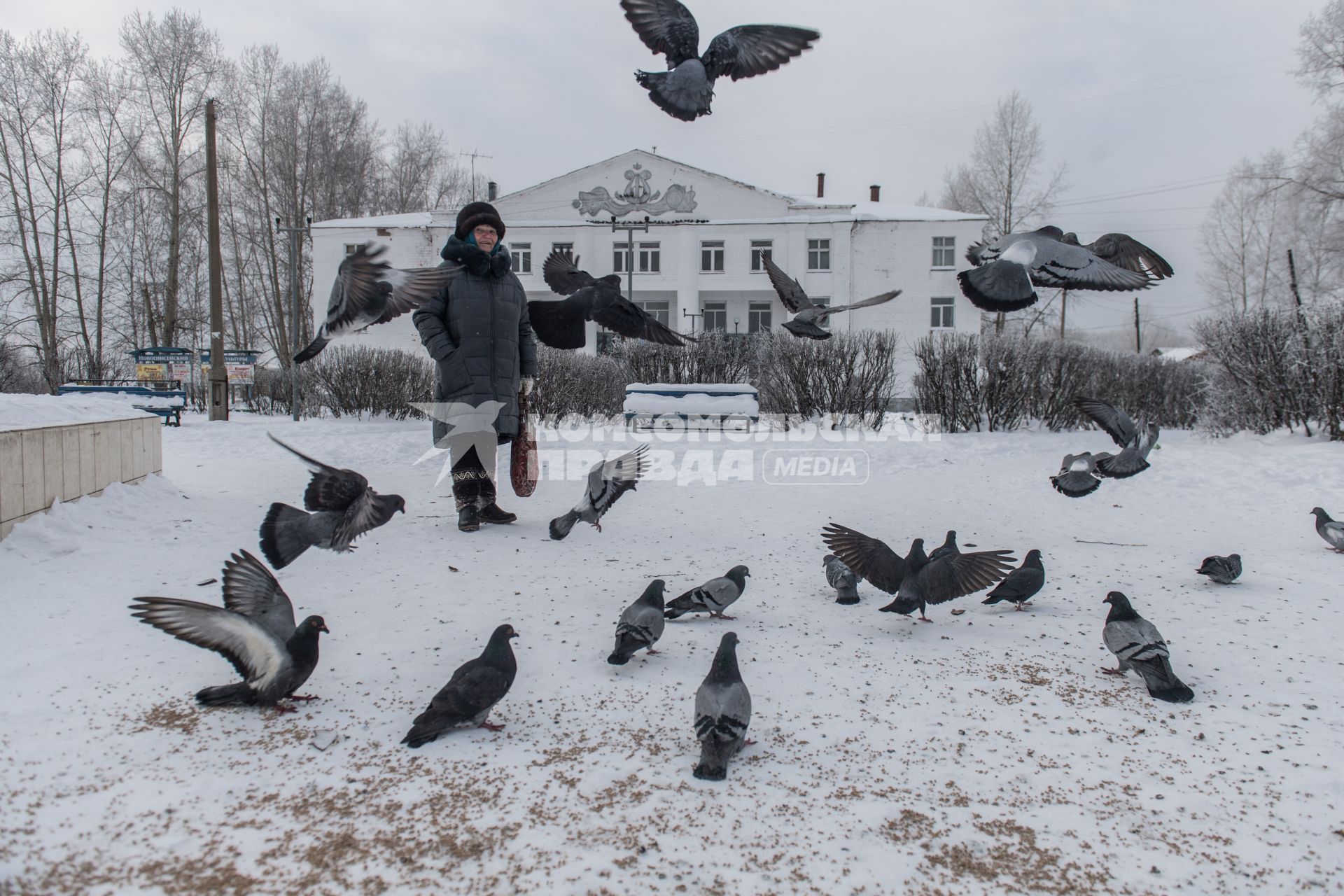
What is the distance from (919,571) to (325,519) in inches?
105

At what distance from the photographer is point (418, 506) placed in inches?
245

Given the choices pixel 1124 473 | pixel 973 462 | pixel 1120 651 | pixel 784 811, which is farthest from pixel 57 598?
pixel 973 462

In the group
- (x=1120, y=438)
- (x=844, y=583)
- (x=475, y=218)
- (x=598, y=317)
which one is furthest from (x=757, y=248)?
(x=844, y=583)

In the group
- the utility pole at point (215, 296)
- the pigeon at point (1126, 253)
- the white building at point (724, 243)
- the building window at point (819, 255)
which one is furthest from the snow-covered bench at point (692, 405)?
the building window at point (819, 255)

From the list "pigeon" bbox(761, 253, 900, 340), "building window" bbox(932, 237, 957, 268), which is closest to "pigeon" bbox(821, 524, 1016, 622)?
"pigeon" bbox(761, 253, 900, 340)

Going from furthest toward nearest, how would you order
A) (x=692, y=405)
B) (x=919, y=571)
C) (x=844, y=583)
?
(x=692, y=405)
(x=844, y=583)
(x=919, y=571)

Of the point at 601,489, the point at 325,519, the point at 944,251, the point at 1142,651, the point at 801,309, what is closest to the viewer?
the point at 1142,651

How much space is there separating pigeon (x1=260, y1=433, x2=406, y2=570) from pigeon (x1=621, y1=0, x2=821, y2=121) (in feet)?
6.61

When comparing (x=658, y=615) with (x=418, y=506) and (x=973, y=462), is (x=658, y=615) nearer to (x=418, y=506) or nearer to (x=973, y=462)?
(x=418, y=506)

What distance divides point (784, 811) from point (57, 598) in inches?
137

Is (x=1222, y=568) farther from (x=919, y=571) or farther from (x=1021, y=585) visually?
(x=919, y=571)

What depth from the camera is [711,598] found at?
12.1ft

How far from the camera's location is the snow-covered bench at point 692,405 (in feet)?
40.1

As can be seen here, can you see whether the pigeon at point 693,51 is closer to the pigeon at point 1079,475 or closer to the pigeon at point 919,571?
the pigeon at point 919,571
